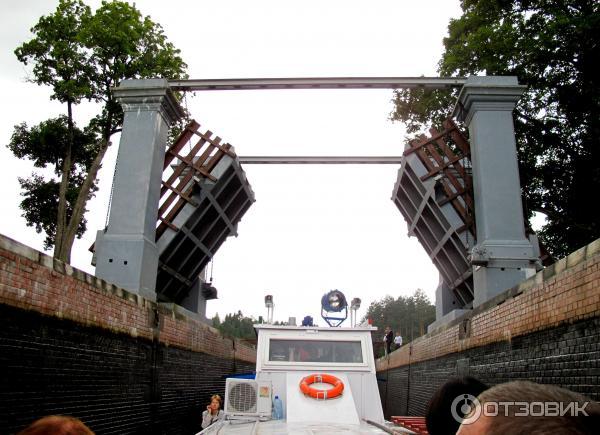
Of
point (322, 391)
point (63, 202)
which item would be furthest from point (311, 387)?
point (63, 202)

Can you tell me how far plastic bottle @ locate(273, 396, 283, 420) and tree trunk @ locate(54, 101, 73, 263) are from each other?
1027cm

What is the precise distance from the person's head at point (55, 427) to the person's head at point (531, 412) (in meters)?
0.76

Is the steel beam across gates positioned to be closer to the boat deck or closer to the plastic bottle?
the plastic bottle

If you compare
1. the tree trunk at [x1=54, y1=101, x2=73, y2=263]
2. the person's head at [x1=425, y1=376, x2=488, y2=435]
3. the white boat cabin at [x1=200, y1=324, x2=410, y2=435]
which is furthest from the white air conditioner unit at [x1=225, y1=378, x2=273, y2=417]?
the tree trunk at [x1=54, y1=101, x2=73, y2=263]

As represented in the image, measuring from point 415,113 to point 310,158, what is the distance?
5432mm

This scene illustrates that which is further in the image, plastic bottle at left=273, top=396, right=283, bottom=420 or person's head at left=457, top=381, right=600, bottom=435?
plastic bottle at left=273, top=396, right=283, bottom=420

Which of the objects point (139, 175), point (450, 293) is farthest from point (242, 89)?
point (450, 293)

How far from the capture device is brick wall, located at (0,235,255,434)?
14.1 ft

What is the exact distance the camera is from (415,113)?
1644cm

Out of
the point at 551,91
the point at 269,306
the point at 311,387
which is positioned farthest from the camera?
the point at 551,91

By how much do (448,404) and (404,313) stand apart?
8648cm

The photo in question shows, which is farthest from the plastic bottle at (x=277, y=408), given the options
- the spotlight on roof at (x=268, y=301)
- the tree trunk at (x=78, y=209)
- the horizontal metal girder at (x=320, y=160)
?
the tree trunk at (x=78, y=209)

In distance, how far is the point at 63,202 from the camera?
14.9 metres

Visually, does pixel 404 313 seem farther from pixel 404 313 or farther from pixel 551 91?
pixel 551 91
